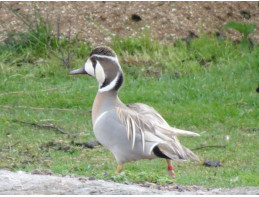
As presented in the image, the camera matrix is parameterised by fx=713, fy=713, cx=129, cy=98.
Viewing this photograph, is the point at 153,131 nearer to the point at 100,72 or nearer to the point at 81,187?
the point at 100,72

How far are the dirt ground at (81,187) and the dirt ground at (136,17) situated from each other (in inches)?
298

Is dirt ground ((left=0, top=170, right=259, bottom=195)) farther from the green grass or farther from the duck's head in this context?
the duck's head

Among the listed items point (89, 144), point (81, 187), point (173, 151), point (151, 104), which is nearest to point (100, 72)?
point (173, 151)

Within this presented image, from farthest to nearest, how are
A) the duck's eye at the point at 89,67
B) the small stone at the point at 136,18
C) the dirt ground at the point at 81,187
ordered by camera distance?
the small stone at the point at 136,18 < the duck's eye at the point at 89,67 < the dirt ground at the point at 81,187

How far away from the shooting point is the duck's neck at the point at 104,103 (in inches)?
303

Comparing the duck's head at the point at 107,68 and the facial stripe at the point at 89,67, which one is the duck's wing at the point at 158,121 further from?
the facial stripe at the point at 89,67

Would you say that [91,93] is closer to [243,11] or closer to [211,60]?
[211,60]

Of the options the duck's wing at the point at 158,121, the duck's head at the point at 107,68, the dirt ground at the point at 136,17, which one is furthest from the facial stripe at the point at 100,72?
the dirt ground at the point at 136,17

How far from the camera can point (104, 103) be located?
7.78 m

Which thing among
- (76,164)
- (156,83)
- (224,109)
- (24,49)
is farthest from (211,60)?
(76,164)

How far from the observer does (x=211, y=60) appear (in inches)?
528

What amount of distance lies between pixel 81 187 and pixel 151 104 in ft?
18.4

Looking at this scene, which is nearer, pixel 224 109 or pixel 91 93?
pixel 224 109

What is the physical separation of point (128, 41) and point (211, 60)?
1.62 meters
